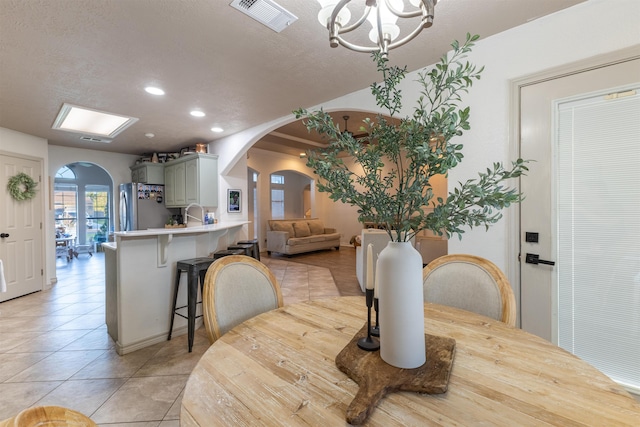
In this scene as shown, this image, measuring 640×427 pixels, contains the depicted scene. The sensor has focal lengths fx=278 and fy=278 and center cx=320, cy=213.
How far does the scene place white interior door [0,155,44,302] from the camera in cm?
399

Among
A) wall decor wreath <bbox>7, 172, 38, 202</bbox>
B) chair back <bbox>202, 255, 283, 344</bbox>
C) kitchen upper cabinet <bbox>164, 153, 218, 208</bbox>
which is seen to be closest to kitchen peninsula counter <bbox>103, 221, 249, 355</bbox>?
chair back <bbox>202, 255, 283, 344</bbox>

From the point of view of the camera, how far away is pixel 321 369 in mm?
843

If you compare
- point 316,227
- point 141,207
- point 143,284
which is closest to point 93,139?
point 141,207

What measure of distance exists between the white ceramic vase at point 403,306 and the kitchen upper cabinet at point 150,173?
5944 millimetres

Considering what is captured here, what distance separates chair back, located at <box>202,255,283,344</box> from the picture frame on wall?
377 cm

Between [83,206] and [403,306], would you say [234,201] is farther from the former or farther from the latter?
[83,206]

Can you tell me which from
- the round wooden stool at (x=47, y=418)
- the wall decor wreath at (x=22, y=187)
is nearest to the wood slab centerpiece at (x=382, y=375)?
the round wooden stool at (x=47, y=418)

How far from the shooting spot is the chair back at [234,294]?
120 cm

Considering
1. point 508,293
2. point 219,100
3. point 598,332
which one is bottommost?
point 598,332

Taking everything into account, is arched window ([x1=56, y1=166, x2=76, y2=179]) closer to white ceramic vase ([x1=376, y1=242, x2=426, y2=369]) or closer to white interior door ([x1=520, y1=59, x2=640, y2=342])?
white ceramic vase ([x1=376, y1=242, x2=426, y2=369])

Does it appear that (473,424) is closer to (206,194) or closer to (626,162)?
(626,162)

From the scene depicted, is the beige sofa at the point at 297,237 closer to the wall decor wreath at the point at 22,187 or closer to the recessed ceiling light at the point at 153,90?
the wall decor wreath at the point at 22,187

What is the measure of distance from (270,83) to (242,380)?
8.59ft

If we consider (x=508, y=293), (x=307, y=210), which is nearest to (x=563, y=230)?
(x=508, y=293)
